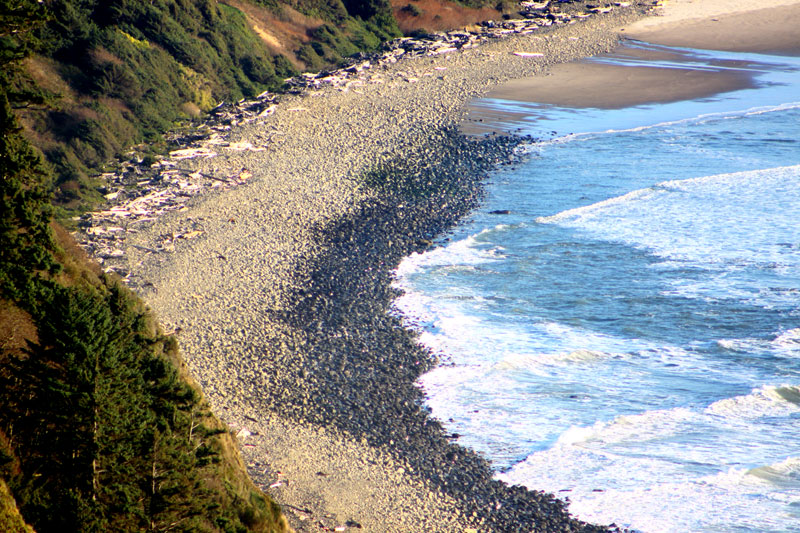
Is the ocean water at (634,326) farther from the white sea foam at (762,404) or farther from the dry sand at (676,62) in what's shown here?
the dry sand at (676,62)

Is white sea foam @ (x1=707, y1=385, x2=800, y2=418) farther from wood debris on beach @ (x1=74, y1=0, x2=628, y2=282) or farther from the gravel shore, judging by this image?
wood debris on beach @ (x1=74, y1=0, x2=628, y2=282)

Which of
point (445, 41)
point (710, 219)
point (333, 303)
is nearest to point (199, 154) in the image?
point (333, 303)

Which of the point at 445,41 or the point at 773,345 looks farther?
the point at 445,41

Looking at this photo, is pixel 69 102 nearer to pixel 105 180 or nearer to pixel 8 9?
pixel 105 180

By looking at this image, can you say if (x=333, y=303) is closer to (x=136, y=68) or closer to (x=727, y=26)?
(x=136, y=68)

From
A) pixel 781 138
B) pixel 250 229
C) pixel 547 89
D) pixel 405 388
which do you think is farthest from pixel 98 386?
pixel 547 89

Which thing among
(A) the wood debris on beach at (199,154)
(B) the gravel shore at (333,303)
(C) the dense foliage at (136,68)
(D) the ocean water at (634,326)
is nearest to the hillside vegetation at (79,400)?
(B) the gravel shore at (333,303)
